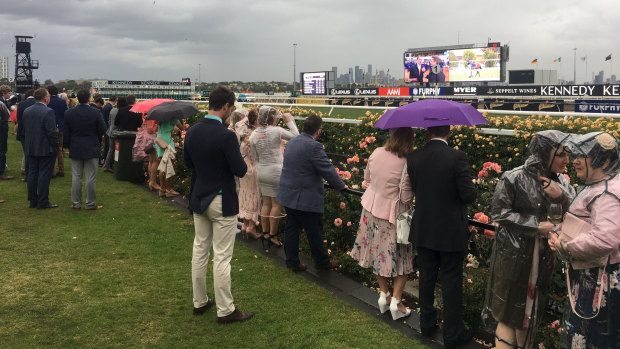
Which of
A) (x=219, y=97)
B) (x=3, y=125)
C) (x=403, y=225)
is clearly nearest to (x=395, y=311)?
(x=403, y=225)

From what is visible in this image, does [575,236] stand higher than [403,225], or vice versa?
[575,236]

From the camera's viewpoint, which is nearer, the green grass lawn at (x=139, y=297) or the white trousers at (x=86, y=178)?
the green grass lawn at (x=139, y=297)

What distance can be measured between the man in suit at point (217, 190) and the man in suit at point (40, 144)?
4819 mm

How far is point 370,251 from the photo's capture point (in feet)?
14.1

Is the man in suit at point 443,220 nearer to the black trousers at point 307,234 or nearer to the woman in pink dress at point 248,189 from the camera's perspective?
the black trousers at point 307,234

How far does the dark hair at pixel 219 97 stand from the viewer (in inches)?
157

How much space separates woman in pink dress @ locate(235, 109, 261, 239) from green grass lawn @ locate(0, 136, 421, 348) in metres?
0.41

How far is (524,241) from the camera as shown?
115 inches

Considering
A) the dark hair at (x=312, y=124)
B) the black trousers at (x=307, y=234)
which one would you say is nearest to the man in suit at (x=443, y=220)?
the dark hair at (x=312, y=124)

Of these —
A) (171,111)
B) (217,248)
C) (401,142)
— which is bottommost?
(217,248)

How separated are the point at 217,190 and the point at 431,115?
182 cm

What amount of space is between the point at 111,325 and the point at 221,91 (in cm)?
221

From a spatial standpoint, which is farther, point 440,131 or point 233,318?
point 233,318

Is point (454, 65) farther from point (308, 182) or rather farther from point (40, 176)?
point (308, 182)
